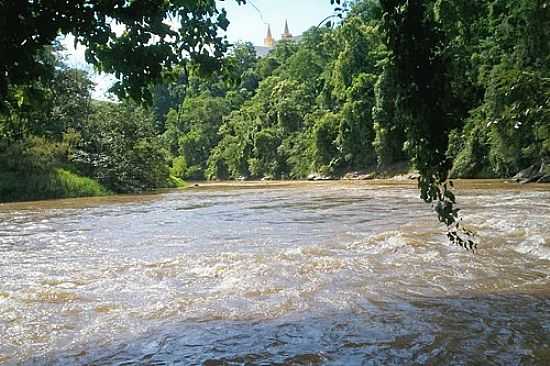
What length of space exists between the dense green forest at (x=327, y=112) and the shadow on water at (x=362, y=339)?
3.84ft

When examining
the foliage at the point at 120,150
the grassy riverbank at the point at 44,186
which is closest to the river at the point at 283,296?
the grassy riverbank at the point at 44,186

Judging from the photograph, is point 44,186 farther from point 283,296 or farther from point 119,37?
point 119,37

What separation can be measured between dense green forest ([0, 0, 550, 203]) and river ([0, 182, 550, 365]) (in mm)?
1352

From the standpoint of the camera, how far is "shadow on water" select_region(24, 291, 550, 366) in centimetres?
352

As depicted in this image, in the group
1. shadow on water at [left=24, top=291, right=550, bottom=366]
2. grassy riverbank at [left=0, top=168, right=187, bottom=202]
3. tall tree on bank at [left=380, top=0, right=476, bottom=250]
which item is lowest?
shadow on water at [left=24, top=291, right=550, bottom=366]

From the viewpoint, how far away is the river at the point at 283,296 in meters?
3.73

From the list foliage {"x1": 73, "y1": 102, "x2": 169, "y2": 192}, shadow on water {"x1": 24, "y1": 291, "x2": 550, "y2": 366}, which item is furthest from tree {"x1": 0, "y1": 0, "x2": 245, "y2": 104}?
foliage {"x1": 73, "y1": 102, "x2": 169, "y2": 192}

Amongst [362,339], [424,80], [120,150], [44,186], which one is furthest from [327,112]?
[424,80]

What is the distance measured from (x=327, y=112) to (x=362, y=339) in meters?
47.2

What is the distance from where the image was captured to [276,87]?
6144cm

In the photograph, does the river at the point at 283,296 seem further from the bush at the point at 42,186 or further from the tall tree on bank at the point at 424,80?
the bush at the point at 42,186

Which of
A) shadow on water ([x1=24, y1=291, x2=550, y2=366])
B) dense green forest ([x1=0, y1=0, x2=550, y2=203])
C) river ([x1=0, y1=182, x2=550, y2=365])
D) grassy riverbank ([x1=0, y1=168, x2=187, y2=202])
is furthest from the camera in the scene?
grassy riverbank ([x1=0, y1=168, x2=187, y2=202])

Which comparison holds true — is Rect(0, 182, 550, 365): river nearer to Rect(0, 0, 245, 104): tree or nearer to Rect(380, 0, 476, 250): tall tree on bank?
Rect(380, 0, 476, 250): tall tree on bank

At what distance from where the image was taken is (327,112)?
165 ft
